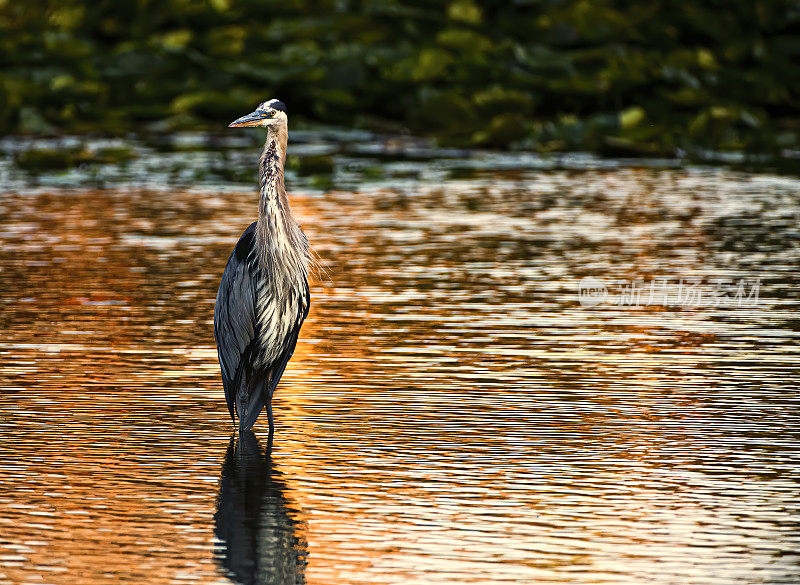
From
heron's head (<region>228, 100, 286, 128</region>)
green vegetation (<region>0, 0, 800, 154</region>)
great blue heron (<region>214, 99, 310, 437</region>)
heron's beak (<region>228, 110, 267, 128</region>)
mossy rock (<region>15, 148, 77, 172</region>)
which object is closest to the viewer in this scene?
great blue heron (<region>214, 99, 310, 437</region>)

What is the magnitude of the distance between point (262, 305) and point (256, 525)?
2.08m

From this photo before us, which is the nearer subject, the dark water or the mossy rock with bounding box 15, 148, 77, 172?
the dark water

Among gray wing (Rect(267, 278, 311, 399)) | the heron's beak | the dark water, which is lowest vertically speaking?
the dark water

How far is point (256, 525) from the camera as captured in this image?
7410 mm

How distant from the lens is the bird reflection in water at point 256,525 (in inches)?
266

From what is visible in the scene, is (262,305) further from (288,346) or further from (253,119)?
(253,119)

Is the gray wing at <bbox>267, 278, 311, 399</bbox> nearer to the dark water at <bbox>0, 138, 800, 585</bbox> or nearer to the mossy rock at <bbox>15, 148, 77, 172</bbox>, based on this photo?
the dark water at <bbox>0, 138, 800, 585</bbox>

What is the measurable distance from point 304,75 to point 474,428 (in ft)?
77.5

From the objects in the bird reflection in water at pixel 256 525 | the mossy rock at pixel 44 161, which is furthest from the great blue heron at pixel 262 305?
the mossy rock at pixel 44 161

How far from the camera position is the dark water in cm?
700

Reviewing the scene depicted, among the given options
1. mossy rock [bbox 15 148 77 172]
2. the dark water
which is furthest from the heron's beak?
mossy rock [bbox 15 148 77 172]

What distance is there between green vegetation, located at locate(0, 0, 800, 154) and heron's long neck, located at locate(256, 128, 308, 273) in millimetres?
19827

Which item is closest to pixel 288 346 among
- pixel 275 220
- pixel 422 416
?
pixel 275 220

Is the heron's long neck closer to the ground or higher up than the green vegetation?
higher up
